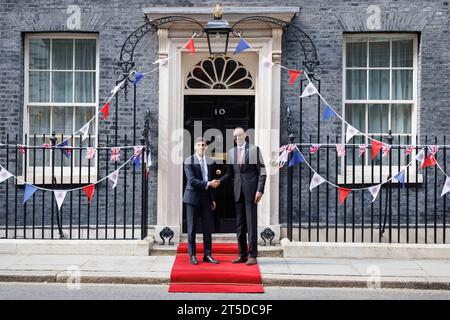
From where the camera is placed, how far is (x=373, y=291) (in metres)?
8.44

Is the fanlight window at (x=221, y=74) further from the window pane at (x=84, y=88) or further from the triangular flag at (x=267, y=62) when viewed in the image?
the window pane at (x=84, y=88)

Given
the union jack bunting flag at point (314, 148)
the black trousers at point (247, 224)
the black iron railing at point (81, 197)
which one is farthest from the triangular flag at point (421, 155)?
the black iron railing at point (81, 197)

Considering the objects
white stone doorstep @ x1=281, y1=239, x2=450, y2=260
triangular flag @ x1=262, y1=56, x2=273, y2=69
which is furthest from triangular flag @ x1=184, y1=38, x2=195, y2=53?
white stone doorstep @ x1=281, y1=239, x2=450, y2=260

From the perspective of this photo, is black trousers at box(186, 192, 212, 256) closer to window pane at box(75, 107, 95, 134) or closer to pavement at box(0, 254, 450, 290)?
pavement at box(0, 254, 450, 290)

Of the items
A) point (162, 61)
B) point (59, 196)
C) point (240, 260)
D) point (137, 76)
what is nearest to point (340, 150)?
point (240, 260)

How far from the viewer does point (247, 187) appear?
9539 millimetres

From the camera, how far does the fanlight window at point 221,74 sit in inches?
459

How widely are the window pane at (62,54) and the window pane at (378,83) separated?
542cm

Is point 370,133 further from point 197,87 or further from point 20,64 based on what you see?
point 20,64

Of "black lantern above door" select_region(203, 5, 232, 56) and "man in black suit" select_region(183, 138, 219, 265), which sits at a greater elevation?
"black lantern above door" select_region(203, 5, 232, 56)

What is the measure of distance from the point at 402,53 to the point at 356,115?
4.54 ft

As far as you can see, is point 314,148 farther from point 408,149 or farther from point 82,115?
point 82,115

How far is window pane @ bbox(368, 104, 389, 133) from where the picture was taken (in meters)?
11.8

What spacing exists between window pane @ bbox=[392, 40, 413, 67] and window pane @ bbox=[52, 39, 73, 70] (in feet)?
19.1
